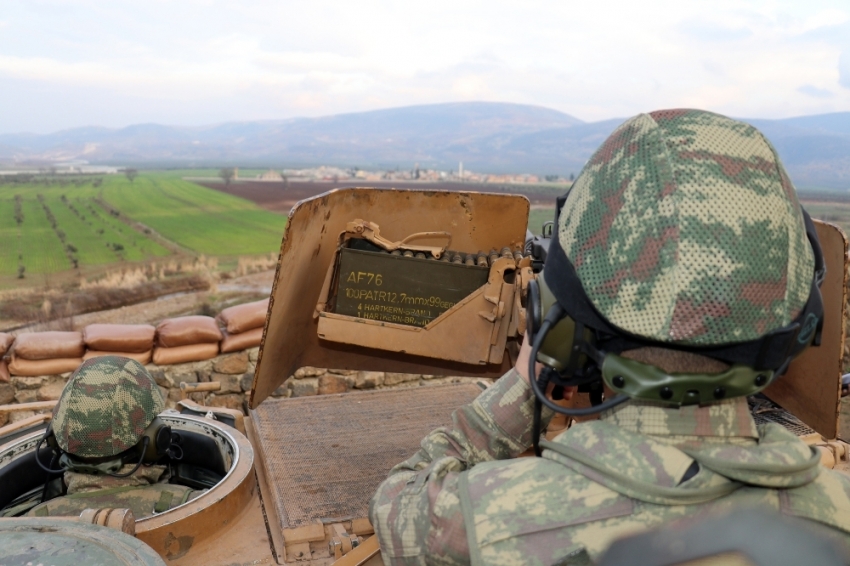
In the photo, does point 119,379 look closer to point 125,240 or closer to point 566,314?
point 566,314

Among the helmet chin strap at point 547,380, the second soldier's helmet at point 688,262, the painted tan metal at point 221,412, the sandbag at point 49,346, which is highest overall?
the second soldier's helmet at point 688,262

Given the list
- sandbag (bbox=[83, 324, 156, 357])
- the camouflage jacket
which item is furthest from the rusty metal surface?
sandbag (bbox=[83, 324, 156, 357])

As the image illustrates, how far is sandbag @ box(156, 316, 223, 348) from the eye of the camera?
5.70 meters

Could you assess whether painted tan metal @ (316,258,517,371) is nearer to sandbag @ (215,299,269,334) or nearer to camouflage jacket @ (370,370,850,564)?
camouflage jacket @ (370,370,850,564)

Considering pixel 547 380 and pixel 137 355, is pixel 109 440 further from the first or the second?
pixel 137 355

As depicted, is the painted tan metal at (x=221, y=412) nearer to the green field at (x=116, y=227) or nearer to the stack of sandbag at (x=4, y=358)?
the stack of sandbag at (x=4, y=358)

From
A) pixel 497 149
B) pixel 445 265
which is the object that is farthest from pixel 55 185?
pixel 497 149

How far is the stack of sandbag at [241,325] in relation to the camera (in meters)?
5.95

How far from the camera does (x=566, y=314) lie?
4.39ft

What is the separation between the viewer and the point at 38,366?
5367mm

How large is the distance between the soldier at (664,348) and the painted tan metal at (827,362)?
58.2 inches

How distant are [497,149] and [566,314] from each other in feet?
496

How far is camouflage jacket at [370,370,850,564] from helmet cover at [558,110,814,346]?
211 mm

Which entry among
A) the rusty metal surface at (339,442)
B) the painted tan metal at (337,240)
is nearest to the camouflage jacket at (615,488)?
the rusty metal surface at (339,442)
